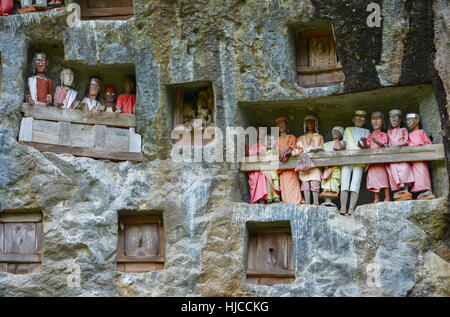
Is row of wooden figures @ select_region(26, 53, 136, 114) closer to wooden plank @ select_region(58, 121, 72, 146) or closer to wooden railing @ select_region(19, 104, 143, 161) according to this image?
wooden railing @ select_region(19, 104, 143, 161)

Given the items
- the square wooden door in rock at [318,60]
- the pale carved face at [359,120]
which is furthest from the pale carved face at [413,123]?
the square wooden door in rock at [318,60]

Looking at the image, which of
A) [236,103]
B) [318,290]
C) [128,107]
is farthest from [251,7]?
[318,290]

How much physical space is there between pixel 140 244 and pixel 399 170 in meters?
3.66

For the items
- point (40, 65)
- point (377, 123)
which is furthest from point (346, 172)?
point (40, 65)

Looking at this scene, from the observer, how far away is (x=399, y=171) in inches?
416

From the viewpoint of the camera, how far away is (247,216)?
10750mm

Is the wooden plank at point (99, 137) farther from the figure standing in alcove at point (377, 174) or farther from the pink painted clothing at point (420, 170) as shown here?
the pink painted clothing at point (420, 170)

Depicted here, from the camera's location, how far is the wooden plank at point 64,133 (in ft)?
36.8

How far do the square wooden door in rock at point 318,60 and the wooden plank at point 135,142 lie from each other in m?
2.46

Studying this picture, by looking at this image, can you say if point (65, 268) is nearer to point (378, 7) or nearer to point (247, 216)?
point (247, 216)

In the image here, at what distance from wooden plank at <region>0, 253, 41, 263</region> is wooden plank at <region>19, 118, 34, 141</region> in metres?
1.61

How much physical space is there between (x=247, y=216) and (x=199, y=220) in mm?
650

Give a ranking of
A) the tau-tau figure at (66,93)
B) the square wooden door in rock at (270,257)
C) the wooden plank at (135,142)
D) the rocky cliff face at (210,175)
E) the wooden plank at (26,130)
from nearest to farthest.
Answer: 1. the rocky cliff face at (210,175)
2. the square wooden door in rock at (270,257)
3. the wooden plank at (26,130)
4. the wooden plank at (135,142)
5. the tau-tau figure at (66,93)

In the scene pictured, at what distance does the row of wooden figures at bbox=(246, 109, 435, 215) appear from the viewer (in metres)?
10.6
